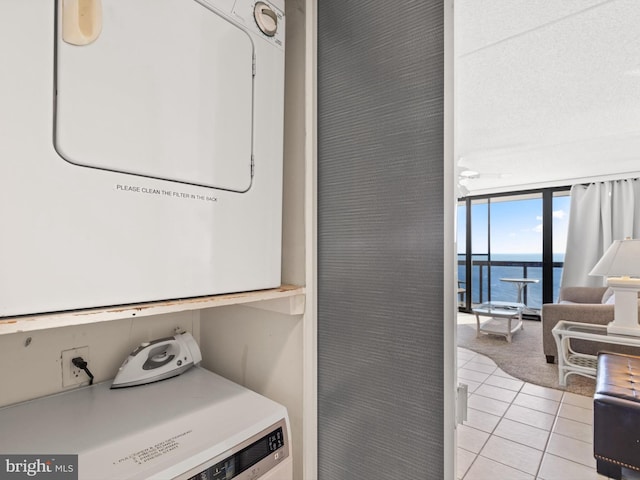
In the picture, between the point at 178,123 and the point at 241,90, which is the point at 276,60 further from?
the point at 178,123

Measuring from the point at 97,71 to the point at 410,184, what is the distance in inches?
27.1

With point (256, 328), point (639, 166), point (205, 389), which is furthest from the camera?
point (639, 166)

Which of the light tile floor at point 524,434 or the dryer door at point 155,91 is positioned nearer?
the dryer door at point 155,91

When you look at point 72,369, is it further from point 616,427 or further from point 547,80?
point 547,80

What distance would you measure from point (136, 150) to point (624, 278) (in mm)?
3573

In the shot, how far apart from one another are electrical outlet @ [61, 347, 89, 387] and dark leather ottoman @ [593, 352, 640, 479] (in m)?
2.47

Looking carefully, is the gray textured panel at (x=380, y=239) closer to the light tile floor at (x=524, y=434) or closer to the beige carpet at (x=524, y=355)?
the light tile floor at (x=524, y=434)

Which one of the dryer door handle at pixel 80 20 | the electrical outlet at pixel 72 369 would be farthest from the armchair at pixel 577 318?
the dryer door handle at pixel 80 20

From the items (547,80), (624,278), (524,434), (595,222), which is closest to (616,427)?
(524,434)

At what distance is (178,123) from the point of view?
71 cm

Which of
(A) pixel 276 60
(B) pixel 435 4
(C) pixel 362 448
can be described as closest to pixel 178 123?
(A) pixel 276 60

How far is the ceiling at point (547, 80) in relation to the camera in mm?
1622

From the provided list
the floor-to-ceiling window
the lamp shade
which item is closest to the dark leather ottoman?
the lamp shade

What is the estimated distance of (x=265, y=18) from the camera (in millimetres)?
882
